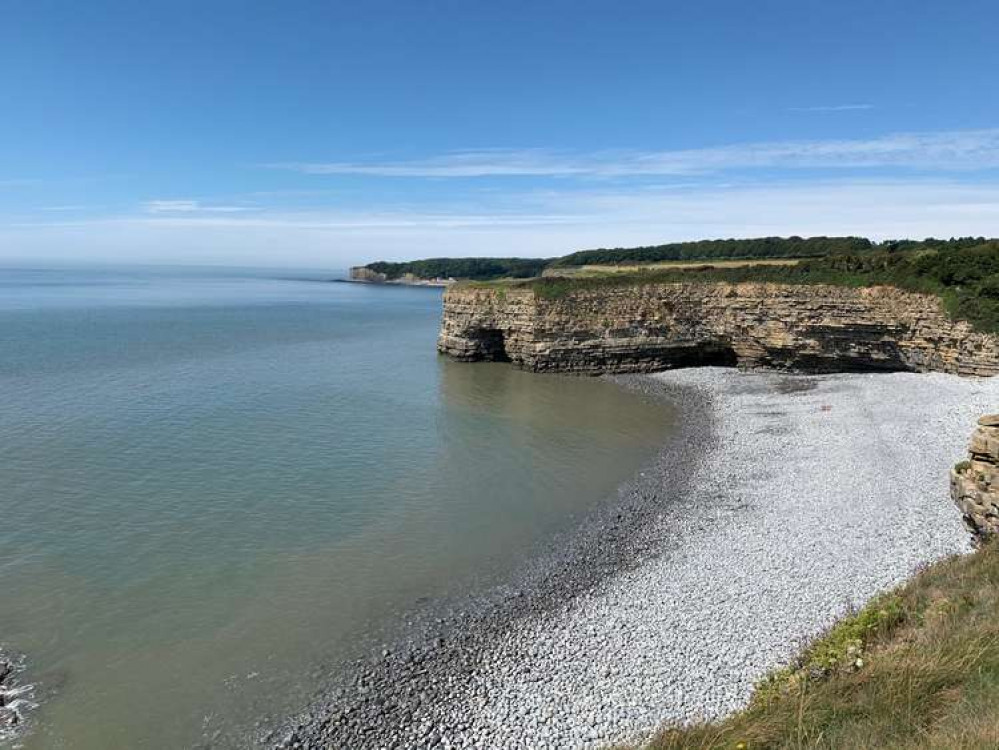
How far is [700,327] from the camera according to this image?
45594 millimetres

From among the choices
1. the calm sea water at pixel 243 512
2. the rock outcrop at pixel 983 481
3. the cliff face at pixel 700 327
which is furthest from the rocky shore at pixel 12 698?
the cliff face at pixel 700 327

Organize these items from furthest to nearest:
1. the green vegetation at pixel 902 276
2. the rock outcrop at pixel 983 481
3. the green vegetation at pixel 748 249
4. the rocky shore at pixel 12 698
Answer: the green vegetation at pixel 748 249, the green vegetation at pixel 902 276, the rock outcrop at pixel 983 481, the rocky shore at pixel 12 698

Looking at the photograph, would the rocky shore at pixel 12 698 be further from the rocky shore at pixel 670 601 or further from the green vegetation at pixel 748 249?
the green vegetation at pixel 748 249

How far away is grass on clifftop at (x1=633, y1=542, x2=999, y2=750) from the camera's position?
623cm

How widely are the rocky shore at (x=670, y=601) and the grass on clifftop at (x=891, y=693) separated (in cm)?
310

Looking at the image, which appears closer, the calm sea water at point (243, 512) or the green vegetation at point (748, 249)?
the calm sea water at point (243, 512)

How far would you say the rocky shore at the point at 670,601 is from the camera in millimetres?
11281

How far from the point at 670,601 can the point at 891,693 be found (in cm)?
800

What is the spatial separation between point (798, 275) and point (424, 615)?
125 ft

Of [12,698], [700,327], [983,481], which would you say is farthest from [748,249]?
[12,698]

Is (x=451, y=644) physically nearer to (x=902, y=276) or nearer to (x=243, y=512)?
(x=243, y=512)

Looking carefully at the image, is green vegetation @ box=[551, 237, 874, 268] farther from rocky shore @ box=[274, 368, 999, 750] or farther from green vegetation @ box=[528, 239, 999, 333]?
rocky shore @ box=[274, 368, 999, 750]

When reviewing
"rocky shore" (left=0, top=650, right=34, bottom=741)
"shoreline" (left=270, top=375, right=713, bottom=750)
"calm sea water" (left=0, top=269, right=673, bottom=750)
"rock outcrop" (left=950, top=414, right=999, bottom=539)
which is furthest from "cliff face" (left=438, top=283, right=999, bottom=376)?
"rocky shore" (left=0, top=650, right=34, bottom=741)

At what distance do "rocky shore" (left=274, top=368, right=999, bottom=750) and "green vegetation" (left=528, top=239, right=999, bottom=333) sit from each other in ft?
36.5
